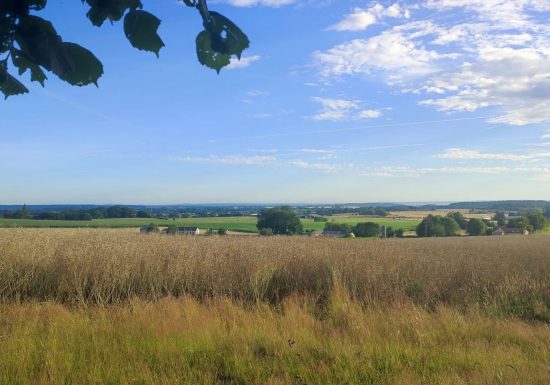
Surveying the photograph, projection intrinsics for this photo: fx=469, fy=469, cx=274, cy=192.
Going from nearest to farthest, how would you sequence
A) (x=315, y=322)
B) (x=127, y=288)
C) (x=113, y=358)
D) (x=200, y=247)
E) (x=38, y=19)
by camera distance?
(x=38, y=19) < (x=113, y=358) < (x=315, y=322) < (x=127, y=288) < (x=200, y=247)

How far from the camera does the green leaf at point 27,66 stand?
170 cm

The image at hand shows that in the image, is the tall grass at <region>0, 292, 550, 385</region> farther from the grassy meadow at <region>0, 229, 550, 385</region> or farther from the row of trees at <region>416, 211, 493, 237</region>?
the row of trees at <region>416, 211, 493, 237</region>

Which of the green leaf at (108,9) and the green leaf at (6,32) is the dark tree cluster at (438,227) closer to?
the green leaf at (108,9)

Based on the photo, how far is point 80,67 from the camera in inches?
63.7

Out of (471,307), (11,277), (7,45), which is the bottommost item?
(471,307)

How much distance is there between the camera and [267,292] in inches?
386

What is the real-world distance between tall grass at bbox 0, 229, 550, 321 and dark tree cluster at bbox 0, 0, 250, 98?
7006 millimetres

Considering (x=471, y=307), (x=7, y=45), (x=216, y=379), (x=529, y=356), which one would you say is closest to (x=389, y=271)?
(x=471, y=307)

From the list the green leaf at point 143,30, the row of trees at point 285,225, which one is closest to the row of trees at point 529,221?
the row of trees at point 285,225

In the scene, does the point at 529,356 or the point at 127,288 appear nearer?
the point at 529,356

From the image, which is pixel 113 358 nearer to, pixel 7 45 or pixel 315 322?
pixel 315 322

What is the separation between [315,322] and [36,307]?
14.7ft

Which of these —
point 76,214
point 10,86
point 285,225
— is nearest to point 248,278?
point 10,86

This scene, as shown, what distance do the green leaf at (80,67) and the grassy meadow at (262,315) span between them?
3.54 meters
